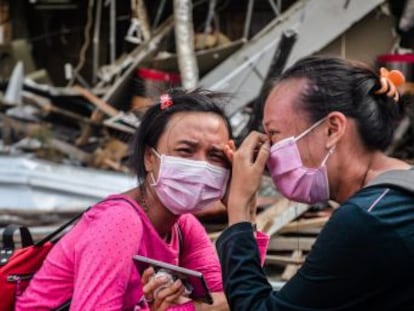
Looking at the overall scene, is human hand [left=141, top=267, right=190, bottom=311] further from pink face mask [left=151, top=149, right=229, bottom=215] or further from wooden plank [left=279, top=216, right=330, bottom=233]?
wooden plank [left=279, top=216, right=330, bottom=233]

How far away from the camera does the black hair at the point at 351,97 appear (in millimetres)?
1676

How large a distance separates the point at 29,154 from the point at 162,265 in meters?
4.85

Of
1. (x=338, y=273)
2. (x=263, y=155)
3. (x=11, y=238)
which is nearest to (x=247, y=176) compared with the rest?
(x=263, y=155)

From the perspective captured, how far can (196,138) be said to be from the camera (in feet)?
6.98

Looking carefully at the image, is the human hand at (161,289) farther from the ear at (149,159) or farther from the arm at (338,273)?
the ear at (149,159)

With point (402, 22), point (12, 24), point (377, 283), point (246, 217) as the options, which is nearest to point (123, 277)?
point (246, 217)

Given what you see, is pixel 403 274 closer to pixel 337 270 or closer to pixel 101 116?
pixel 337 270

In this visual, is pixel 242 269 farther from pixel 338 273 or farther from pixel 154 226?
pixel 154 226

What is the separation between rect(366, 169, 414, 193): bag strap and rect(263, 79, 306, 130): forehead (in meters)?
0.27

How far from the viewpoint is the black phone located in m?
1.78

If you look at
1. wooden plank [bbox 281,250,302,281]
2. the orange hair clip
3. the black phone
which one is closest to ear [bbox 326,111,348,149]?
the orange hair clip

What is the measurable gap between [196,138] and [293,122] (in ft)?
1.55

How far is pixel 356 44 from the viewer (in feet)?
23.0

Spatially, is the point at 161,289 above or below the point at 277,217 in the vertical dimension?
above
